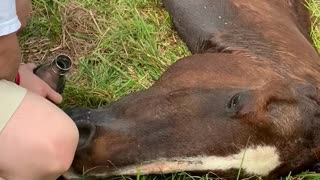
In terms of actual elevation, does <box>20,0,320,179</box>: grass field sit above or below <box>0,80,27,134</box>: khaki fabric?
below

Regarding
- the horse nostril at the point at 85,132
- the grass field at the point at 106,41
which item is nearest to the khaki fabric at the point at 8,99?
the horse nostril at the point at 85,132

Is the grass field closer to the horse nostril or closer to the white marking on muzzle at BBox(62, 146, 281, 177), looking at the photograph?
the horse nostril

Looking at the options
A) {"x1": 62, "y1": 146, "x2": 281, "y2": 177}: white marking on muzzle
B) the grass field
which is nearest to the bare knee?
{"x1": 62, "y1": 146, "x2": 281, "y2": 177}: white marking on muzzle

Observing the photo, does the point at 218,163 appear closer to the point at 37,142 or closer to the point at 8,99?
the point at 37,142

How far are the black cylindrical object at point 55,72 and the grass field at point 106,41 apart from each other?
0.17m

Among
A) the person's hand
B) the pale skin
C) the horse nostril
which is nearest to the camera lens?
the pale skin

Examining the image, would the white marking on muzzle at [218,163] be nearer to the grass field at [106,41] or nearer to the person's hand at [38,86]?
the person's hand at [38,86]

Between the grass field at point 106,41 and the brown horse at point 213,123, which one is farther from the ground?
Answer: the brown horse at point 213,123

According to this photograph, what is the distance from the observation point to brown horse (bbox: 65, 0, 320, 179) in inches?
101

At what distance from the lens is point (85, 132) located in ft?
8.61

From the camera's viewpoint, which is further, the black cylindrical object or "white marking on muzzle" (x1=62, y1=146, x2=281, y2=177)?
the black cylindrical object

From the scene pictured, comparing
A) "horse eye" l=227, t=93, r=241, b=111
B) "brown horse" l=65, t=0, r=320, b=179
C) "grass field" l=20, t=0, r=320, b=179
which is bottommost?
"grass field" l=20, t=0, r=320, b=179

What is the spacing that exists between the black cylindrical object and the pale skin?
1.80ft

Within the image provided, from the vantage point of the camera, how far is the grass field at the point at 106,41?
3.45 metres
